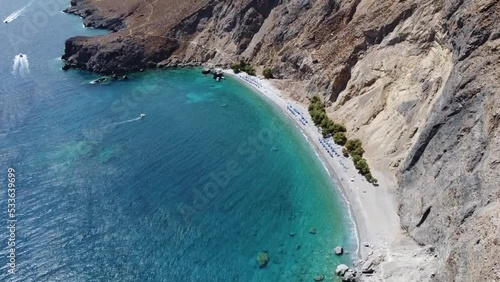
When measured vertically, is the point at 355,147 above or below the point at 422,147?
below

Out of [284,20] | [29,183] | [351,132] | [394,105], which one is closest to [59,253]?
[29,183]

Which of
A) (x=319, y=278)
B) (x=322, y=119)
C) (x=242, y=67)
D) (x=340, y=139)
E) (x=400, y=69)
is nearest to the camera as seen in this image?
(x=319, y=278)

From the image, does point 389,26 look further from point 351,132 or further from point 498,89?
point 498,89

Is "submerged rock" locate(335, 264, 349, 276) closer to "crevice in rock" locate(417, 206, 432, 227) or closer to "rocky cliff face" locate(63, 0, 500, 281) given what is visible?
"rocky cliff face" locate(63, 0, 500, 281)

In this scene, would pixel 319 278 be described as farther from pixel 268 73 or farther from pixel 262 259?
pixel 268 73

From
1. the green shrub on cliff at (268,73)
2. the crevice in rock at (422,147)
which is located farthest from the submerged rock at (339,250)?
the green shrub on cliff at (268,73)

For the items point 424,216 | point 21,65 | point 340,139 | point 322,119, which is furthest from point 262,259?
point 21,65

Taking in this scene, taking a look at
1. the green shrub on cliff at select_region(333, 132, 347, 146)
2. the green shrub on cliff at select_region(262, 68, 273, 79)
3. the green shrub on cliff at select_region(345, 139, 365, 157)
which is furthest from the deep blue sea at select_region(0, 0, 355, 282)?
the green shrub on cliff at select_region(262, 68, 273, 79)
